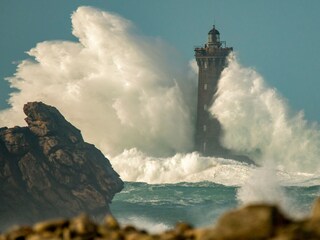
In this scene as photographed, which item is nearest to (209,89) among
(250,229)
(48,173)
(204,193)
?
(204,193)

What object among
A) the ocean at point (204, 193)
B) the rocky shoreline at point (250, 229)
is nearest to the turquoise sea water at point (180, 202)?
the ocean at point (204, 193)

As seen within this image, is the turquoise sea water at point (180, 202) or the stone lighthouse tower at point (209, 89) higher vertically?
the stone lighthouse tower at point (209, 89)

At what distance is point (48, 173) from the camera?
7000cm

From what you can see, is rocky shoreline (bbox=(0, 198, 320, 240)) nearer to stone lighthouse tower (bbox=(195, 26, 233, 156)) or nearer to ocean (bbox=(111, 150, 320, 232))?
ocean (bbox=(111, 150, 320, 232))

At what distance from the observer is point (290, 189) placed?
3981 inches

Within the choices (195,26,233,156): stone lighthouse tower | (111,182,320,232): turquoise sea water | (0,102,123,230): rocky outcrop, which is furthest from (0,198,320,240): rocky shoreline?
(195,26,233,156): stone lighthouse tower

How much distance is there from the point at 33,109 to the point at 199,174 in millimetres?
52678

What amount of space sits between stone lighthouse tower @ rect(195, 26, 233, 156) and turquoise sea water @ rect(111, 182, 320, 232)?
8.10 m

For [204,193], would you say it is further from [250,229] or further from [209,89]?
[250,229]

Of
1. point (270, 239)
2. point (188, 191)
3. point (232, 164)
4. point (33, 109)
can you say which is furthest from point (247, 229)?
point (232, 164)

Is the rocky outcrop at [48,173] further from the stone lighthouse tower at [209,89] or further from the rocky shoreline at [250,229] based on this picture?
the rocky shoreline at [250,229]

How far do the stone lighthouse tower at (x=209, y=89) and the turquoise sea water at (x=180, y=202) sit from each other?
8.10m

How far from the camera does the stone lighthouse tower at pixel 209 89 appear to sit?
397 feet

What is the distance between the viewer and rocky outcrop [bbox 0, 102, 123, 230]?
224 feet
